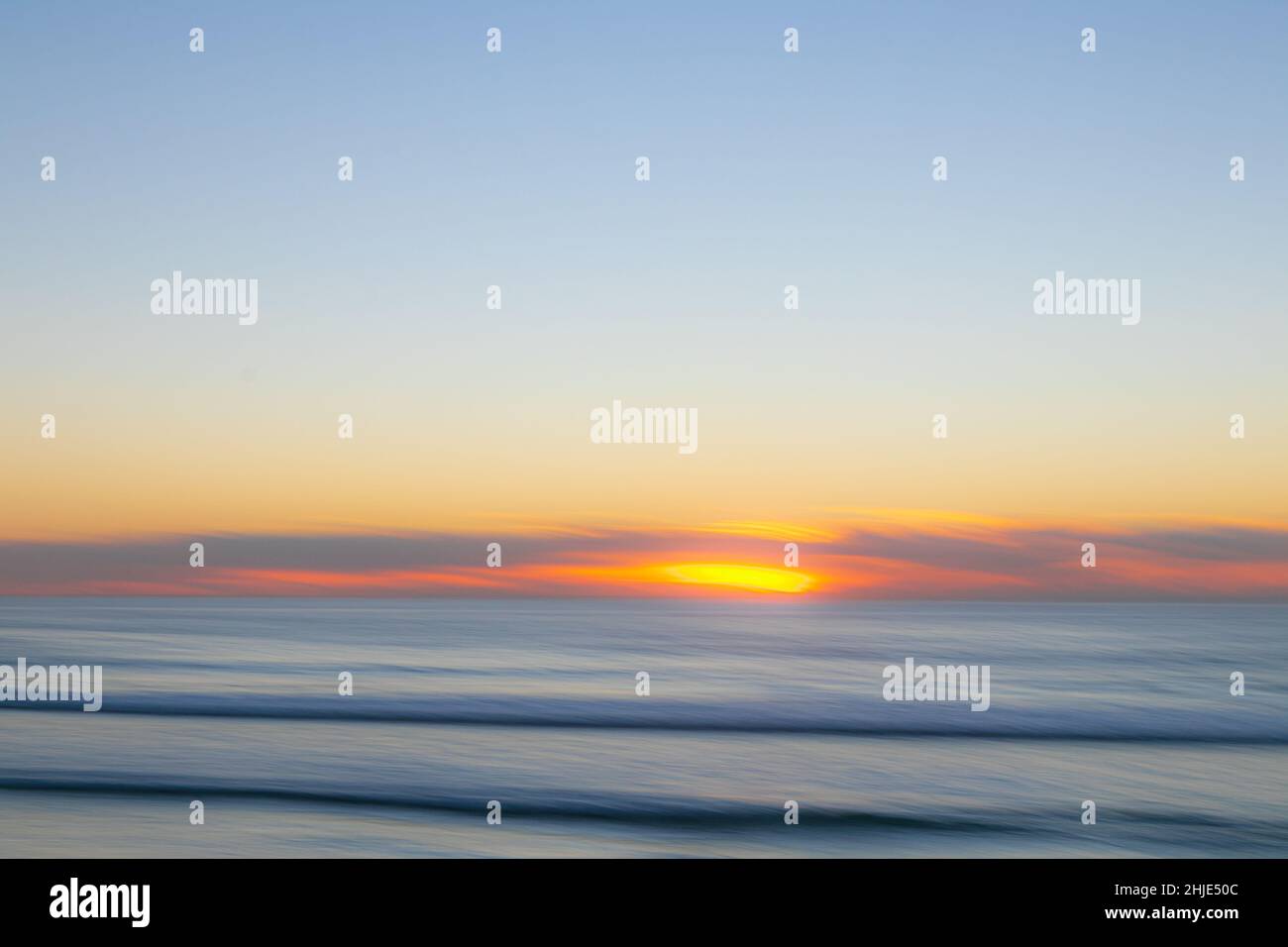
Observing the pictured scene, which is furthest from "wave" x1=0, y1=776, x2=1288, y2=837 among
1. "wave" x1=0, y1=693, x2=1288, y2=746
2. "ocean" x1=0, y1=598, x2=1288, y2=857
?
"wave" x1=0, y1=693, x2=1288, y2=746

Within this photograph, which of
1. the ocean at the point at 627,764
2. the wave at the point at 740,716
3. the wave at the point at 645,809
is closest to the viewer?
the ocean at the point at 627,764

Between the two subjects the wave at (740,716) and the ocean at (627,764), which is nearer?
the ocean at (627,764)

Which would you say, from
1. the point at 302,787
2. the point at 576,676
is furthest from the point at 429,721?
the point at 576,676

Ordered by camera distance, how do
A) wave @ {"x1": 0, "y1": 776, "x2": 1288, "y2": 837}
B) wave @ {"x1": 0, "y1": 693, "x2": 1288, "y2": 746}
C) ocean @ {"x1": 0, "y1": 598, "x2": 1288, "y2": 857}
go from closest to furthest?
ocean @ {"x1": 0, "y1": 598, "x2": 1288, "y2": 857}, wave @ {"x1": 0, "y1": 776, "x2": 1288, "y2": 837}, wave @ {"x1": 0, "y1": 693, "x2": 1288, "y2": 746}

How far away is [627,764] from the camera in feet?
62.8

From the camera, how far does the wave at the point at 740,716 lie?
2372cm

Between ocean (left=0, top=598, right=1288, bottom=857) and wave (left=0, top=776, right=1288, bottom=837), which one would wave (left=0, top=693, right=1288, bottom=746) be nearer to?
ocean (left=0, top=598, right=1288, bottom=857)

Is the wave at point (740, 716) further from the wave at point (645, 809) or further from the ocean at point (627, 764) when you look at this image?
the wave at point (645, 809)

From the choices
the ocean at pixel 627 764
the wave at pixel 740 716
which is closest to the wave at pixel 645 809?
the ocean at pixel 627 764

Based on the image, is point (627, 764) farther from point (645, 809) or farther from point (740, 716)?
point (740, 716)

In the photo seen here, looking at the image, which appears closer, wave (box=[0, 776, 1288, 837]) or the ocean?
the ocean

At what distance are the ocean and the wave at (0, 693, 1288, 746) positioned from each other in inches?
5.7

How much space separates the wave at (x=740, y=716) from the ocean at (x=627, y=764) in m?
0.14

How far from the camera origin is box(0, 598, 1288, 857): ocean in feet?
45.8
